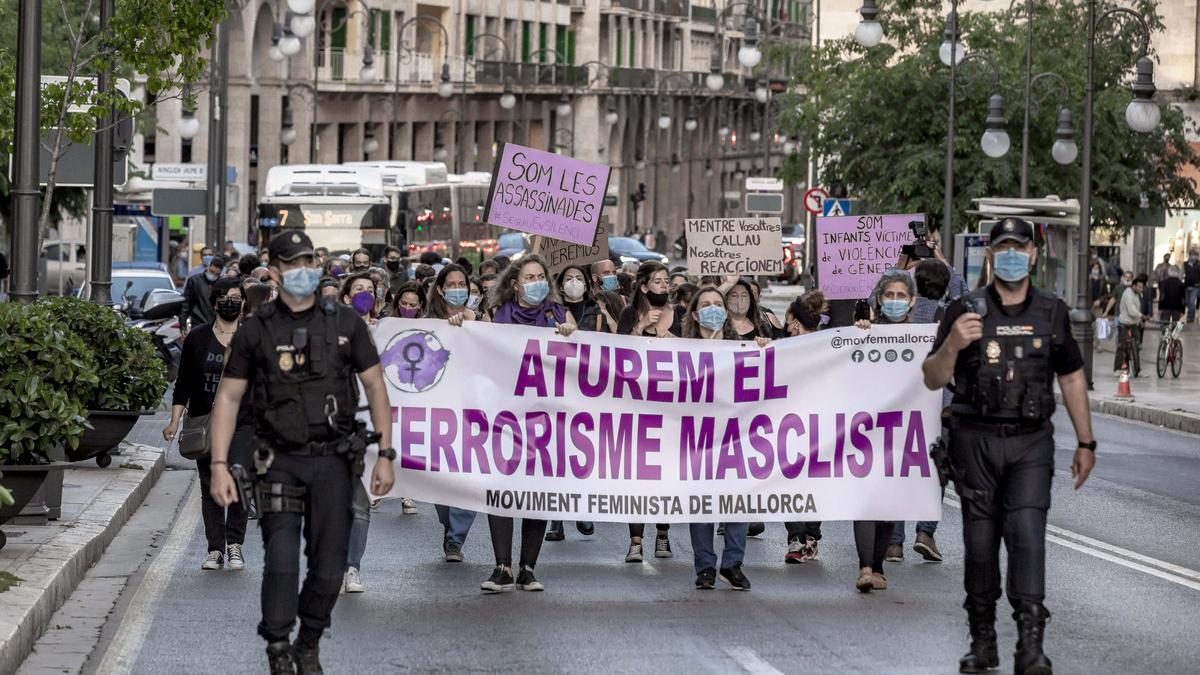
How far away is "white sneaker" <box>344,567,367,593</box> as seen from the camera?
38.3 feet

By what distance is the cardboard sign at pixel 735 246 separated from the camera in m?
20.0

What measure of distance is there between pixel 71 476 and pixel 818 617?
7.54 metres

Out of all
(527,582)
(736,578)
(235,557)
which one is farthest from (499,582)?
(235,557)

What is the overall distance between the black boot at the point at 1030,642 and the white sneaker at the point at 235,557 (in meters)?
5.13

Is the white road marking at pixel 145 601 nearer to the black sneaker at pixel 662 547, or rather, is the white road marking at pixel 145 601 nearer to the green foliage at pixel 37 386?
the green foliage at pixel 37 386

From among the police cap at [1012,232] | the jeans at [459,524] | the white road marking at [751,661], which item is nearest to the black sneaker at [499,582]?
the jeans at [459,524]

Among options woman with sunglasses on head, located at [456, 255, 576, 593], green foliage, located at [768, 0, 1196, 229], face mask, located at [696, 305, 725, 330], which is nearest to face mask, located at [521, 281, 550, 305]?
woman with sunglasses on head, located at [456, 255, 576, 593]

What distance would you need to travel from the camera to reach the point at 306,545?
8.65m

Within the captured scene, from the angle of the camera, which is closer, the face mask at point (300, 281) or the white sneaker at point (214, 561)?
the face mask at point (300, 281)

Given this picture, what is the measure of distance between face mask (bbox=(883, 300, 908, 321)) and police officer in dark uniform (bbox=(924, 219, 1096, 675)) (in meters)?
3.08

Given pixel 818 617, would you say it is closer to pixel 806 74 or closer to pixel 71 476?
pixel 71 476

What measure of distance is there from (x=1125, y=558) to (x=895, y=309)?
213 cm

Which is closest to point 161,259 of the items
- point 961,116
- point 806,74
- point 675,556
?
point 806,74

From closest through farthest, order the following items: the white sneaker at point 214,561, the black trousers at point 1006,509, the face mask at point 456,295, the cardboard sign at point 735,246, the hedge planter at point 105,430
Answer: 1. the black trousers at point 1006,509
2. the white sneaker at point 214,561
3. the face mask at point 456,295
4. the hedge planter at point 105,430
5. the cardboard sign at point 735,246
